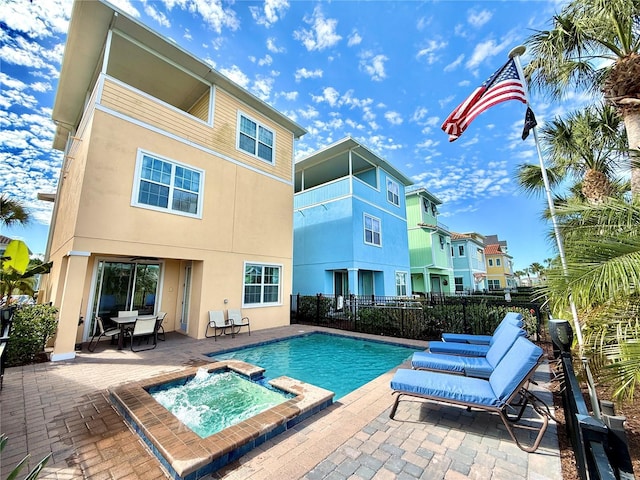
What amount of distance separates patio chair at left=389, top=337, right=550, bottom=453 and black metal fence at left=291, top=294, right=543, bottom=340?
522cm

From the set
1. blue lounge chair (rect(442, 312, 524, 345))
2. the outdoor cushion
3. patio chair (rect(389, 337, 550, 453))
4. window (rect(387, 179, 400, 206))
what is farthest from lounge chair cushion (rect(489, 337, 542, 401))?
window (rect(387, 179, 400, 206))

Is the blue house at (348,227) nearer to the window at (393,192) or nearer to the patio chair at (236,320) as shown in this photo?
the window at (393,192)

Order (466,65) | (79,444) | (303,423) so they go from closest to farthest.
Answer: (79,444)
(303,423)
(466,65)

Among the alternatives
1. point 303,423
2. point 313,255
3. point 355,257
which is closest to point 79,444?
point 303,423

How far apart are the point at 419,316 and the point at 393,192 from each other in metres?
12.9

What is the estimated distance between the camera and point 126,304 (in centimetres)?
975

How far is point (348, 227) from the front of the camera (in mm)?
15727

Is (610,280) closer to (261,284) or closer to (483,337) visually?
(483,337)

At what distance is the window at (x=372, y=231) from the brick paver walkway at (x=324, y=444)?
12392 millimetres

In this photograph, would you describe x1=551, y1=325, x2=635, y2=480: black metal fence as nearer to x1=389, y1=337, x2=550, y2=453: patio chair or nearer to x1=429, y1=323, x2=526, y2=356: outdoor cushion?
x1=389, y1=337, x2=550, y2=453: patio chair

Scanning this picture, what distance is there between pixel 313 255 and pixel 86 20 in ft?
45.1

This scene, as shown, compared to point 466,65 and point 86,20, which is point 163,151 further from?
point 466,65

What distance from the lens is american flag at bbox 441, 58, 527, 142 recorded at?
640cm

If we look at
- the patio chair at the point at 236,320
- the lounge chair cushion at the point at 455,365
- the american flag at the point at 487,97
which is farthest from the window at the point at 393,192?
the lounge chair cushion at the point at 455,365
